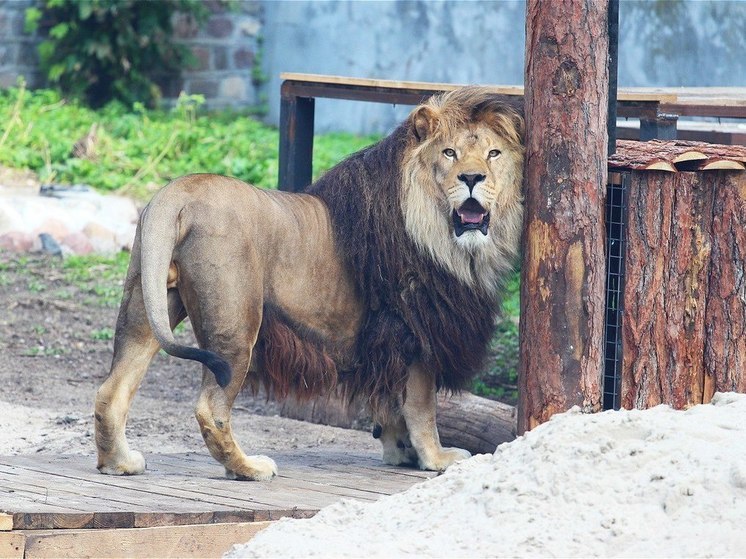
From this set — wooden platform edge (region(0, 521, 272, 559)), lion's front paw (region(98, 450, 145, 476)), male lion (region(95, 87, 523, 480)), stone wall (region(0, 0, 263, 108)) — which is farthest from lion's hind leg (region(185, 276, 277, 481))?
stone wall (region(0, 0, 263, 108))

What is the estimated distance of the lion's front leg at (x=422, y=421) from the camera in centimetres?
525

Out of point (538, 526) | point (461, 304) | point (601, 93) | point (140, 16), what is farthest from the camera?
point (140, 16)

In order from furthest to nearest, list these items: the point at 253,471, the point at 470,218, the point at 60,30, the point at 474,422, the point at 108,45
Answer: the point at 108,45 → the point at 60,30 → the point at 474,422 → the point at 470,218 → the point at 253,471

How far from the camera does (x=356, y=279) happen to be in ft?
17.2

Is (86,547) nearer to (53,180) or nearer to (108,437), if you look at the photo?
(108,437)

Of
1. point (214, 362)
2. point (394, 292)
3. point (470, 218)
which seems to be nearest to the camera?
point (214, 362)

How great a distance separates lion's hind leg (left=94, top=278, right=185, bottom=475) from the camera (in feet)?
15.9

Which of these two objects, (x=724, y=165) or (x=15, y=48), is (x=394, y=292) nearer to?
(x=724, y=165)

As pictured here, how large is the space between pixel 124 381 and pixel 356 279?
3.35 ft

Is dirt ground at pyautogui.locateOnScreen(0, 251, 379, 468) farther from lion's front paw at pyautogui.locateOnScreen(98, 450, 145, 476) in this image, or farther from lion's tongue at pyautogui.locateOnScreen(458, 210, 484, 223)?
lion's tongue at pyautogui.locateOnScreen(458, 210, 484, 223)

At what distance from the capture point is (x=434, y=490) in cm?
407

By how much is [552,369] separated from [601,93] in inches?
41.2

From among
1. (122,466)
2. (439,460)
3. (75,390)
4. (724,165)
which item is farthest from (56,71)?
(724,165)

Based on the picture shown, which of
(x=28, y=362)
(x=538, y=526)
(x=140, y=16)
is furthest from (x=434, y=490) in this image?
(x=140, y=16)
